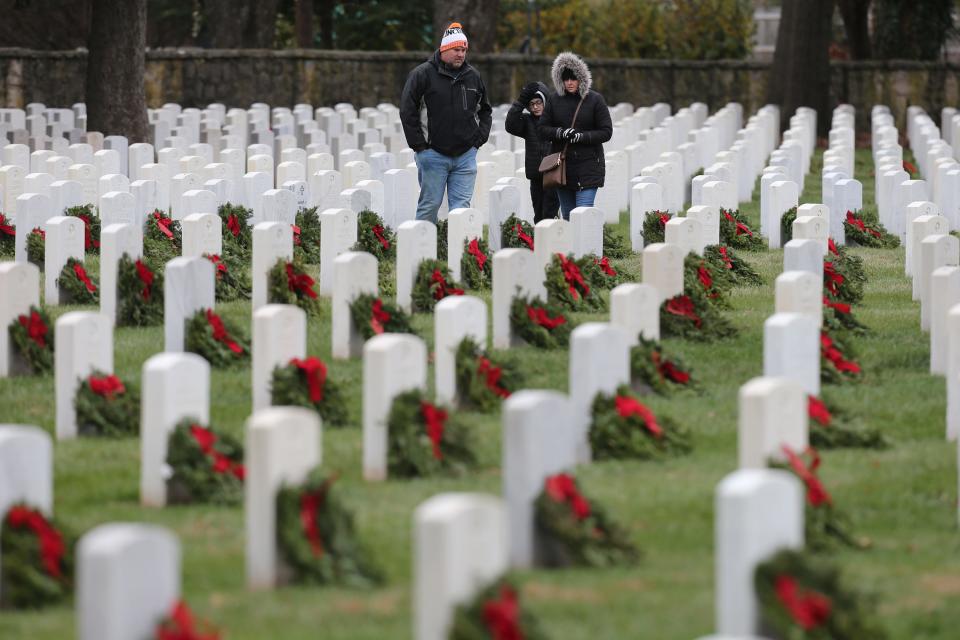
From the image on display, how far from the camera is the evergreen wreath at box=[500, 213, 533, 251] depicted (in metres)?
13.5

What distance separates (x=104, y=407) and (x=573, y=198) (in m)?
6.03

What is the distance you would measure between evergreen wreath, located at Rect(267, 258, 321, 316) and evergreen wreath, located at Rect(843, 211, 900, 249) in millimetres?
6097

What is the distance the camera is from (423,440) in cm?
747

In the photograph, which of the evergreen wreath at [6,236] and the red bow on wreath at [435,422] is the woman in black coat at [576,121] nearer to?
the evergreen wreath at [6,236]

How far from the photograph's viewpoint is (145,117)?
2122 centimetres

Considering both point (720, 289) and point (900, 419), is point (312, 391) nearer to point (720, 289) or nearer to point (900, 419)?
point (900, 419)

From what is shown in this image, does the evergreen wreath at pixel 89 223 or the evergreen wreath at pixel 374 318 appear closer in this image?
the evergreen wreath at pixel 374 318

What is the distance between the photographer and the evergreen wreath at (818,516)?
6512mm

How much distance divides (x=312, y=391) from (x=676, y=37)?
105ft

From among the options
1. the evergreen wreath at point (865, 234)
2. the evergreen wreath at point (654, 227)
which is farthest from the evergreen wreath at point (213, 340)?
the evergreen wreath at point (865, 234)

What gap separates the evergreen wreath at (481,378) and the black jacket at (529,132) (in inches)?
185

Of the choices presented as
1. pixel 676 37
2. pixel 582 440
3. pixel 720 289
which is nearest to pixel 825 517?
pixel 582 440

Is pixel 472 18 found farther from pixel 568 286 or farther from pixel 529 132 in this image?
pixel 568 286

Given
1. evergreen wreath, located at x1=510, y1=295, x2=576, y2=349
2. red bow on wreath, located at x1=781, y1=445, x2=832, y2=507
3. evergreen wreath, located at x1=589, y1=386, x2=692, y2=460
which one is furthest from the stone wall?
red bow on wreath, located at x1=781, y1=445, x2=832, y2=507
